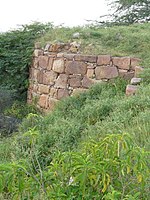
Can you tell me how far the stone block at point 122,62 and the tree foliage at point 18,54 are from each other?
8.95 ft

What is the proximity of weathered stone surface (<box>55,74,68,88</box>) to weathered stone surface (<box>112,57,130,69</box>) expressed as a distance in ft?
3.98

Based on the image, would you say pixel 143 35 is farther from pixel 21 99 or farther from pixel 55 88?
pixel 21 99

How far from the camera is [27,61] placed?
29.8 feet

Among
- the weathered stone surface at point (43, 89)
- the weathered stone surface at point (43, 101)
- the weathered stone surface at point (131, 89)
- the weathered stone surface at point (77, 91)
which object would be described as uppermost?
the weathered stone surface at point (131, 89)

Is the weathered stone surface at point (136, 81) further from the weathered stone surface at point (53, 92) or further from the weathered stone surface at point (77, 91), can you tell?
the weathered stone surface at point (53, 92)

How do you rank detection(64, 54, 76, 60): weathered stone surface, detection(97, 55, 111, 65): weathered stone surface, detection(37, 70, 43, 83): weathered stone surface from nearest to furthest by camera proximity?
detection(97, 55, 111, 65): weathered stone surface, detection(64, 54, 76, 60): weathered stone surface, detection(37, 70, 43, 83): weathered stone surface

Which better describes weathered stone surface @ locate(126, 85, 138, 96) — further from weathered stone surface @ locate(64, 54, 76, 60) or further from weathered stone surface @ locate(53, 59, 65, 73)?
weathered stone surface @ locate(53, 59, 65, 73)

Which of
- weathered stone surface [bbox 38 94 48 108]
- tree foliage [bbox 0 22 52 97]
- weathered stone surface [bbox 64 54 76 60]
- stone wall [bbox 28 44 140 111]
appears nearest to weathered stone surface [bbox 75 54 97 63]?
stone wall [bbox 28 44 140 111]

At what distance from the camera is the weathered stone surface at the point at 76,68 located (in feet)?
24.5

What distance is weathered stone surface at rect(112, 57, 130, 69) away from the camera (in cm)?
693

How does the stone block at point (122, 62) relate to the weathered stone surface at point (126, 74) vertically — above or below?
above

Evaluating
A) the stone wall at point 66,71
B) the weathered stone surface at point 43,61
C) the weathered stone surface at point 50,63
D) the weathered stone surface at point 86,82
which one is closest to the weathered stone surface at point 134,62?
the stone wall at point 66,71

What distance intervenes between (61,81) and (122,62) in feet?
4.93

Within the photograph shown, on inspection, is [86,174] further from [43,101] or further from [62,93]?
[43,101]
